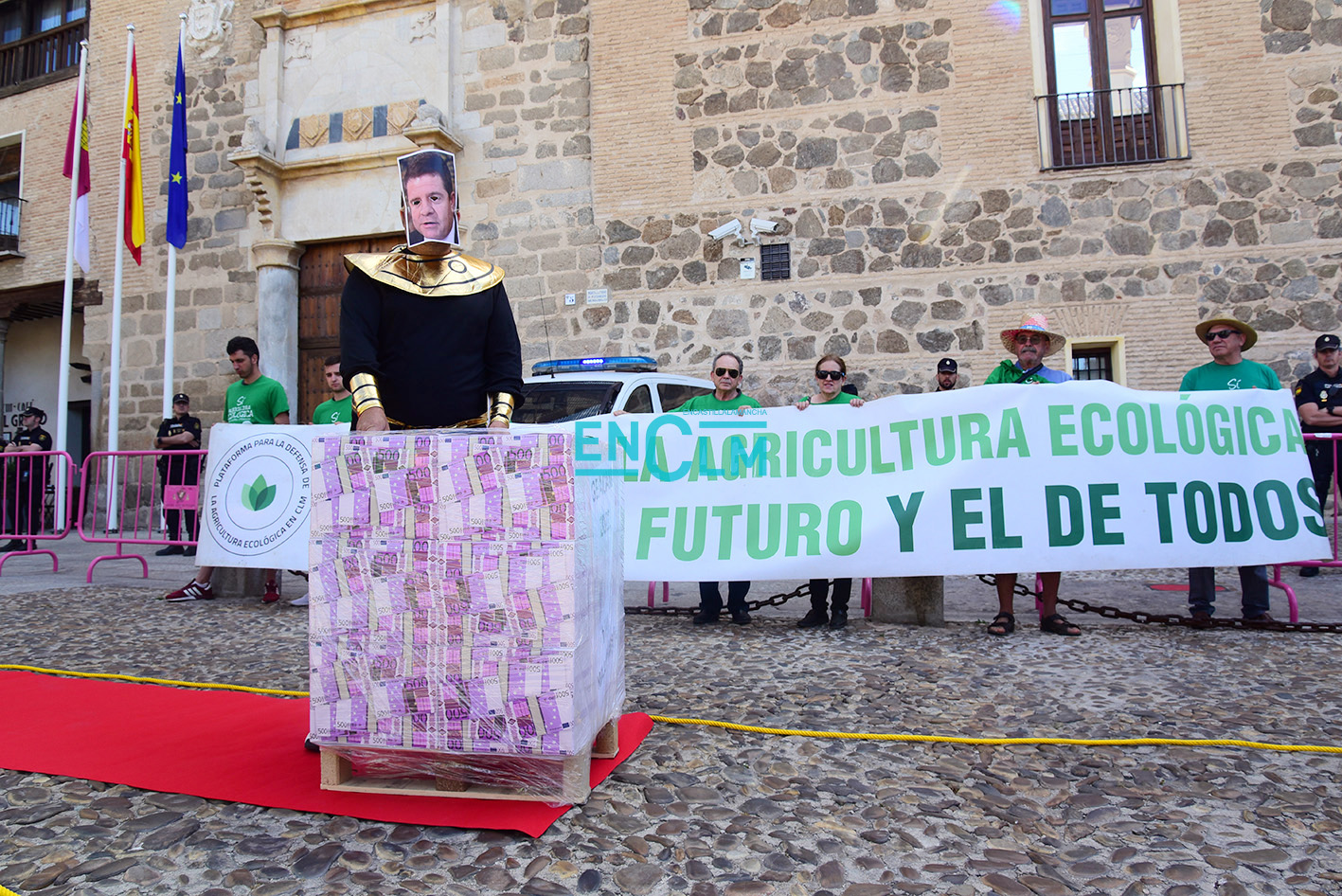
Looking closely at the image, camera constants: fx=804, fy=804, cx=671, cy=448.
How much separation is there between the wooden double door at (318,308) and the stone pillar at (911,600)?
9.61 metres

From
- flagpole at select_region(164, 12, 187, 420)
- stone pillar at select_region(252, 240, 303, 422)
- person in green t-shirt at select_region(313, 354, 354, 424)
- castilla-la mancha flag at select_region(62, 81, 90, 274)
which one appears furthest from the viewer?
stone pillar at select_region(252, 240, 303, 422)

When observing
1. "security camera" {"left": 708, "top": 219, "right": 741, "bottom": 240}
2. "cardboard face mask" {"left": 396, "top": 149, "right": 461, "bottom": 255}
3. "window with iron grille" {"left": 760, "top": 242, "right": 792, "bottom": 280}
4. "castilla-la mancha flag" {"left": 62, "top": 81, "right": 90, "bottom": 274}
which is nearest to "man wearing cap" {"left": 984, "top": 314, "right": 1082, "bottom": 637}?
"cardboard face mask" {"left": 396, "top": 149, "right": 461, "bottom": 255}

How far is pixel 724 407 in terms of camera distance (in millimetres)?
5535

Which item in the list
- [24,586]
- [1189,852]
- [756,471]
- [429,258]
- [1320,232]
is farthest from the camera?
[1320,232]

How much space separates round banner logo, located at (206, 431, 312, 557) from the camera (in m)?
5.87

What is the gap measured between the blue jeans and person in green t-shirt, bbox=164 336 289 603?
6.25 m

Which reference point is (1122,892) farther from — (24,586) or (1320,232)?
(1320,232)

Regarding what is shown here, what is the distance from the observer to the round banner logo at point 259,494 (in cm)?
587

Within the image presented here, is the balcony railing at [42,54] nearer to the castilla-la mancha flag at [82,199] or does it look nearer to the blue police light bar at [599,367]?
the castilla-la mancha flag at [82,199]

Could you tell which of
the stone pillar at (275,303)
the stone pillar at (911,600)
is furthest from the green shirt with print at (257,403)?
the stone pillar at (275,303)

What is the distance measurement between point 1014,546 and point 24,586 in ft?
25.2

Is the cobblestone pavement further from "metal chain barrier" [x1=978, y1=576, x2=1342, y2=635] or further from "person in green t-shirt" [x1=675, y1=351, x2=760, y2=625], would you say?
"person in green t-shirt" [x1=675, y1=351, x2=760, y2=625]

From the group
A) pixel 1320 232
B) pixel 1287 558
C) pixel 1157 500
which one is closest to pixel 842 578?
pixel 1157 500

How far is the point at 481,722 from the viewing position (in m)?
2.20
